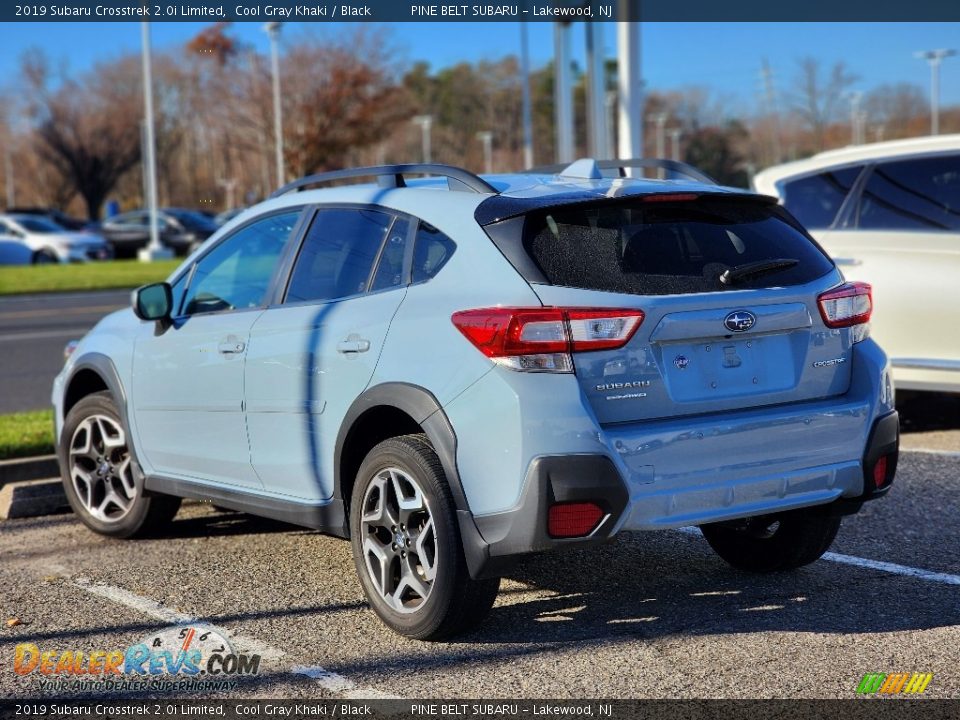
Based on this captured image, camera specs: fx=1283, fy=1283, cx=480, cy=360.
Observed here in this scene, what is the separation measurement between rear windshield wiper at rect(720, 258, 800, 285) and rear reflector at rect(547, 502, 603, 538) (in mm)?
960

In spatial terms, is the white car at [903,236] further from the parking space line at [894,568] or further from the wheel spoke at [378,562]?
the wheel spoke at [378,562]

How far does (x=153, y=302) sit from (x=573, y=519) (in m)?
2.64

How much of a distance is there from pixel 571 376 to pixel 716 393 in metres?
0.57

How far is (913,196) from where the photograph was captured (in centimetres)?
841

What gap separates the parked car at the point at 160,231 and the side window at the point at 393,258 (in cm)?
3843

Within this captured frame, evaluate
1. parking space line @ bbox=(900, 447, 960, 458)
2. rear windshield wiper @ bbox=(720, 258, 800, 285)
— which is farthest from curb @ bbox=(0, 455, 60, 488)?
parking space line @ bbox=(900, 447, 960, 458)

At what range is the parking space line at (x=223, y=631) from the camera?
4.07 m

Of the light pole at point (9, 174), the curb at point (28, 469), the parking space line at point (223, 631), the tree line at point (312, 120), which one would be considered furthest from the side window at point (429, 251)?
the light pole at point (9, 174)

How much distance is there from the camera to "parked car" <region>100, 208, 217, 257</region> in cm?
4259

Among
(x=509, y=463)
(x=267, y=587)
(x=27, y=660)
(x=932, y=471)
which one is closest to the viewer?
(x=509, y=463)

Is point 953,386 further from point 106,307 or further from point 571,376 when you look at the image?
point 106,307

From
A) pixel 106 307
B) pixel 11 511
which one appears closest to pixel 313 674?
pixel 11 511

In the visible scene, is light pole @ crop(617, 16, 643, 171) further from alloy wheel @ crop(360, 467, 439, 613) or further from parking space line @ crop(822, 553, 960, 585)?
alloy wheel @ crop(360, 467, 439, 613)

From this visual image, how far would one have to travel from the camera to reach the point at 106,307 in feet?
66.3
